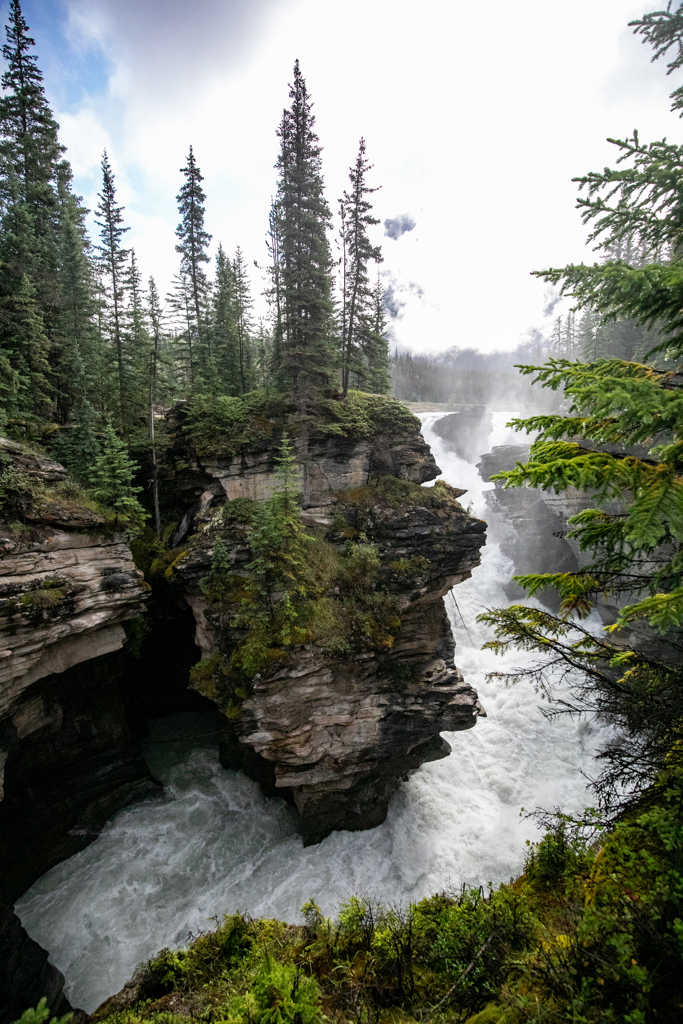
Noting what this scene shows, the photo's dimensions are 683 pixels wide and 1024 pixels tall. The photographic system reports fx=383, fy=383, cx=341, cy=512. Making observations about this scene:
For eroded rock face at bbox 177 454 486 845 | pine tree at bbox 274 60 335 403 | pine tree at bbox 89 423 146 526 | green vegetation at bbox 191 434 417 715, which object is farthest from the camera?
pine tree at bbox 274 60 335 403

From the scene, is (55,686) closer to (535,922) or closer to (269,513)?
(269,513)

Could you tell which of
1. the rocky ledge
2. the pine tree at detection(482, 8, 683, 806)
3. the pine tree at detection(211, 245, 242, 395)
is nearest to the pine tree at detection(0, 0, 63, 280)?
the pine tree at detection(211, 245, 242, 395)

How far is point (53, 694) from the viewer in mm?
13344

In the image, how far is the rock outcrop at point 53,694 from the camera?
10.7m

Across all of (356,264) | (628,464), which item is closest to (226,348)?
(356,264)

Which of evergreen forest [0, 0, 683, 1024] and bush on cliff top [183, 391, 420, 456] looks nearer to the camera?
evergreen forest [0, 0, 683, 1024]

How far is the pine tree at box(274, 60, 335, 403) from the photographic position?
669 inches

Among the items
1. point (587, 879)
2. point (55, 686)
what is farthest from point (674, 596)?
point (55, 686)

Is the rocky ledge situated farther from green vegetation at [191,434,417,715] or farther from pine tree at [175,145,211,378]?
pine tree at [175,145,211,378]

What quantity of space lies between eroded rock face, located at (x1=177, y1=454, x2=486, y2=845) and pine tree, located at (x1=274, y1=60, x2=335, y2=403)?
6340 millimetres

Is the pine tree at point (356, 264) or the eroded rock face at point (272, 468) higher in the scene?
the pine tree at point (356, 264)

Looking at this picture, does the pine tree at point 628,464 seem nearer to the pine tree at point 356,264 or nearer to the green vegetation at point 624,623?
the green vegetation at point 624,623

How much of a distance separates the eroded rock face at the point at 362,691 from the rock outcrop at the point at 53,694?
3160mm

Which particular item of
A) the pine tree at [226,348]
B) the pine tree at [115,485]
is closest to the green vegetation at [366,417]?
the pine tree at [226,348]
